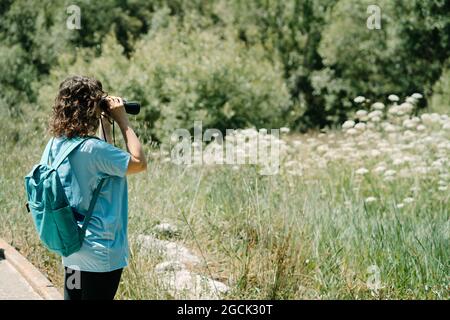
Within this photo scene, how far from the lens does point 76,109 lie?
317cm

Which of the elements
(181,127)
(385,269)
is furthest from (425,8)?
(385,269)

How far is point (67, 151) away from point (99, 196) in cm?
25

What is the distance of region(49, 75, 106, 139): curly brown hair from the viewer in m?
3.17

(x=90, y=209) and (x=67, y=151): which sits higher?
(x=67, y=151)

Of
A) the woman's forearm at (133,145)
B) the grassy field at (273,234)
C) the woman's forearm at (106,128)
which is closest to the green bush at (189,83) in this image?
the grassy field at (273,234)

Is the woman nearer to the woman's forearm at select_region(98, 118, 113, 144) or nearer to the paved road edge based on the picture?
the woman's forearm at select_region(98, 118, 113, 144)

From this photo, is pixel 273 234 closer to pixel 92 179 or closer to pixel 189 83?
pixel 92 179

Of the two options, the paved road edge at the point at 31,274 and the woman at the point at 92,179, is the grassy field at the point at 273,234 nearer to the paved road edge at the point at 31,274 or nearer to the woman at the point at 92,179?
the paved road edge at the point at 31,274

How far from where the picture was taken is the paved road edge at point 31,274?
14.8 ft

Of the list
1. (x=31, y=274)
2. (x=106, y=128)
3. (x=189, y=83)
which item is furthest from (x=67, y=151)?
(x=189, y=83)

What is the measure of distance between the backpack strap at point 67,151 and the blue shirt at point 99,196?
0.05 feet

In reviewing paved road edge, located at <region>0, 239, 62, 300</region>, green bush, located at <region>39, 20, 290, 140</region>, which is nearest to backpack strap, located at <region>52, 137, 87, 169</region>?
paved road edge, located at <region>0, 239, 62, 300</region>
